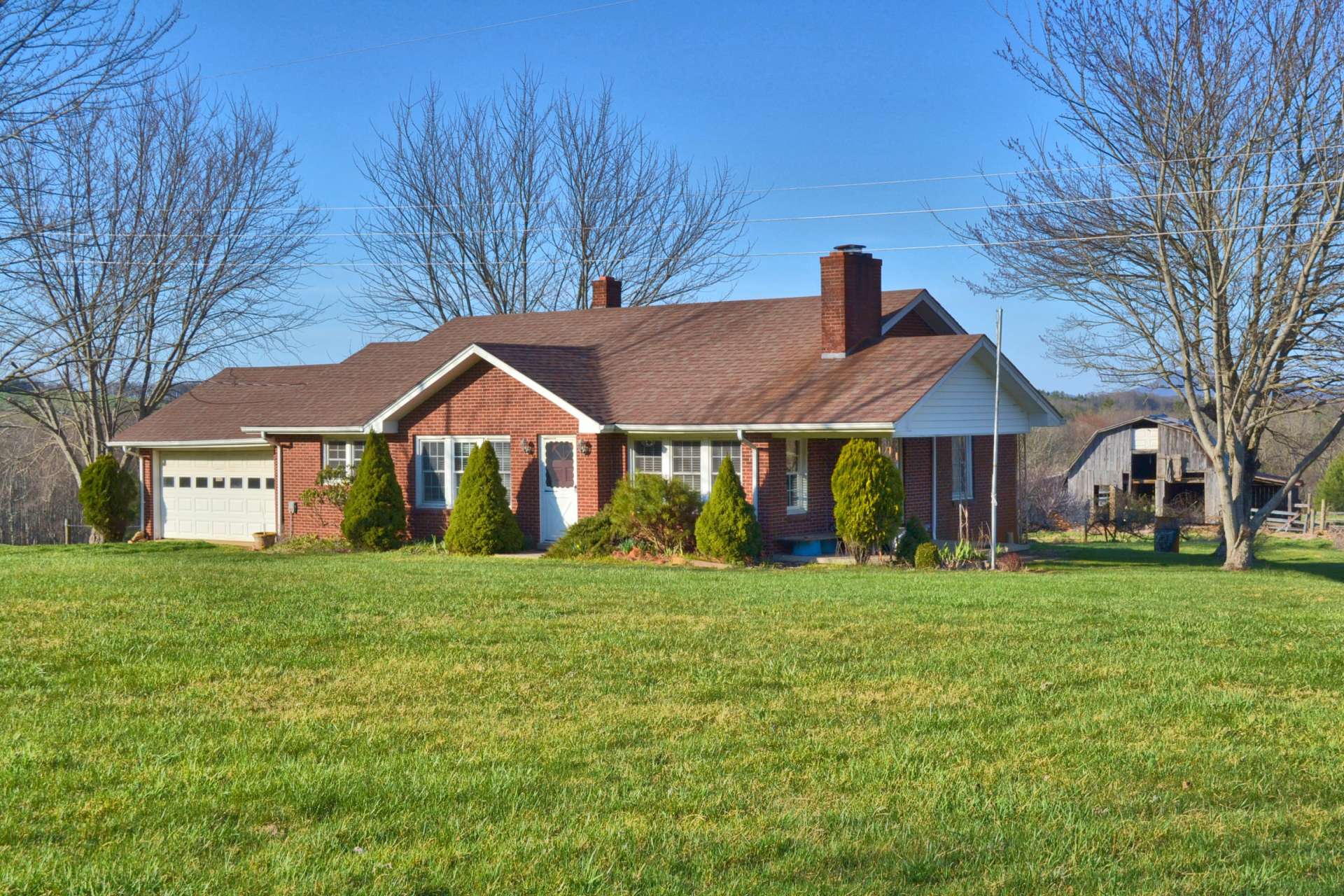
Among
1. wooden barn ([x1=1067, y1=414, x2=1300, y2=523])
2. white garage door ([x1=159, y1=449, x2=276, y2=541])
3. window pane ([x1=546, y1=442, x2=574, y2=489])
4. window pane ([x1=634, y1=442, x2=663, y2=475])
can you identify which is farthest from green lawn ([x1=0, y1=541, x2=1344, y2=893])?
wooden barn ([x1=1067, y1=414, x2=1300, y2=523])

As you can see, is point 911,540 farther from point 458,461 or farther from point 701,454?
point 458,461

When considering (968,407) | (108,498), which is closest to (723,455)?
(968,407)

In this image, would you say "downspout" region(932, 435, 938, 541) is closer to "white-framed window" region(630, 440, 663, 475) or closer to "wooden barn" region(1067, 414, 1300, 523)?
"white-framed window" region(630, 440, 663, 475)

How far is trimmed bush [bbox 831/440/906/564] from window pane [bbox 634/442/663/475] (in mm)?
3762

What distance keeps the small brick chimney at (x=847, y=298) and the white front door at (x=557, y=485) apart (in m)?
5.29

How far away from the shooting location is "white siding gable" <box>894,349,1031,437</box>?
2158 cm

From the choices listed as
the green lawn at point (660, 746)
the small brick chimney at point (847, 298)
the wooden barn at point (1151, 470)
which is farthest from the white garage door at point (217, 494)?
the wooden barn at point (1151, 470)

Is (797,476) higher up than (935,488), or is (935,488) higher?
(797,476)

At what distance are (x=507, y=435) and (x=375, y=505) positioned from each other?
284cm

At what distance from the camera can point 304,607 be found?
1214 centimetres

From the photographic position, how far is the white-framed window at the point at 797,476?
22.5m

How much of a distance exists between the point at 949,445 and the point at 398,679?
18.1m

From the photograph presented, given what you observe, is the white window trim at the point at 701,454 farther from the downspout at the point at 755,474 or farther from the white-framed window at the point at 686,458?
the downspout at the point at 755,474

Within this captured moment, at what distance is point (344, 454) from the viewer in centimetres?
2653
